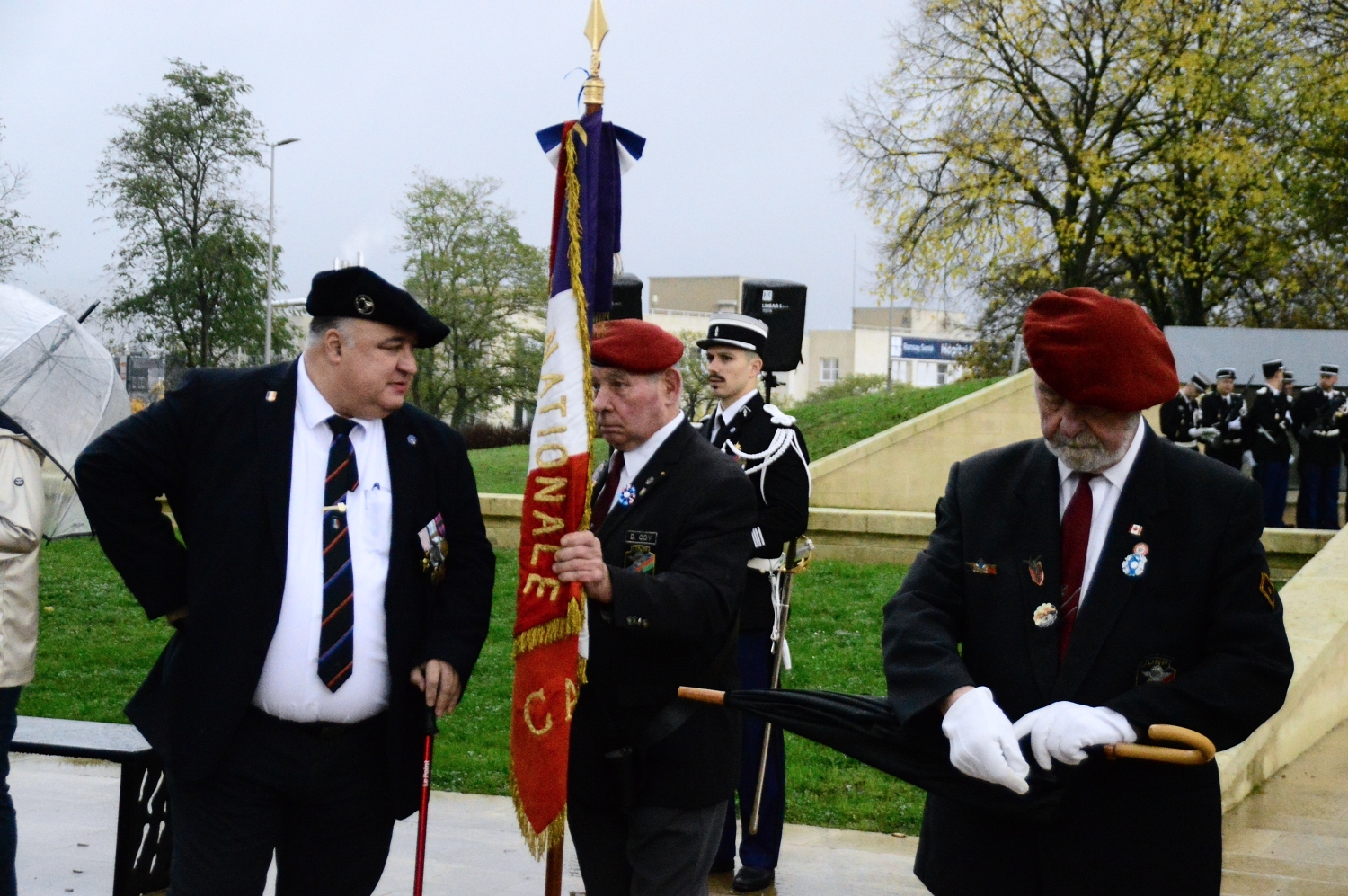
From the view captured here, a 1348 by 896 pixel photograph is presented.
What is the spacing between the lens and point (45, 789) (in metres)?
7.17

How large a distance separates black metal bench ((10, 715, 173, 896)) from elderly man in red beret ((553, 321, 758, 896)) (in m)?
2.23

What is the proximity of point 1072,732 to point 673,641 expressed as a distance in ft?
4.29

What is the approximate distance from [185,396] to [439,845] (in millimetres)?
3297

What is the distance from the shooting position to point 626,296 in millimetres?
6102

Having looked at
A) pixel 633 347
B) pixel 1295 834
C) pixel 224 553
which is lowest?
pixel 1295 834

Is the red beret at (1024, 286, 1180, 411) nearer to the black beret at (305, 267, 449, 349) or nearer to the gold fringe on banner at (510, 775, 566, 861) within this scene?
the black beret at (305, 267, 449, 349)

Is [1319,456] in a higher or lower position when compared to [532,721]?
higher

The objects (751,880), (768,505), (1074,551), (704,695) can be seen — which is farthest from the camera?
(768,505)

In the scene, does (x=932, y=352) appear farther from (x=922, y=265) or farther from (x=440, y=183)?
(x=922, y=265)

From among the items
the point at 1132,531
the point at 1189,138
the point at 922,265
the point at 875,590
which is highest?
the point at 1189,138

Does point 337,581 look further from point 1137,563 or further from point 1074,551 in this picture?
point 1137,563

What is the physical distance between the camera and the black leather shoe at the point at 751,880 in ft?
18.4

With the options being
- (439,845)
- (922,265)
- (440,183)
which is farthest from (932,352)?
(439,845)

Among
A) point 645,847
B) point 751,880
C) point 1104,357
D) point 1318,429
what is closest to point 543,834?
point 645,847
